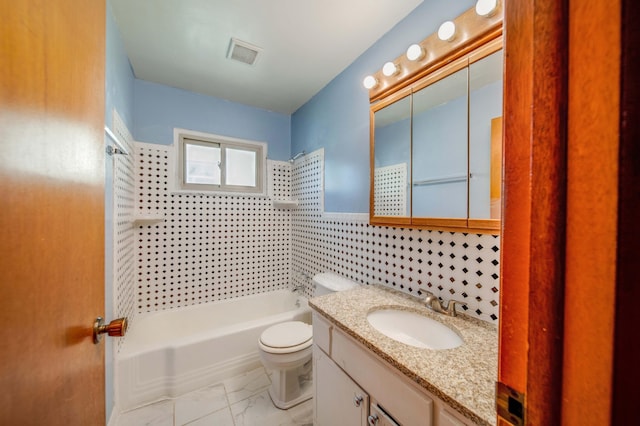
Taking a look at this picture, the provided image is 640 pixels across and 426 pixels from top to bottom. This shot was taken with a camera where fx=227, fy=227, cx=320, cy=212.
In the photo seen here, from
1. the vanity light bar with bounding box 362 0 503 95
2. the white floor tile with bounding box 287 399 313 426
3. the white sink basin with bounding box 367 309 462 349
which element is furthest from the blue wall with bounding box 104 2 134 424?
the vanity light bar with bounding box 362 0 503 95

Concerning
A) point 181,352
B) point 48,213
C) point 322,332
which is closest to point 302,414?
point 322,332

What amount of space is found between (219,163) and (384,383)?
2.46 m

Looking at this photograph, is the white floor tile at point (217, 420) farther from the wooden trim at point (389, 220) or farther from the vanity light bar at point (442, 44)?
the vanity light bar at point (442, 44)

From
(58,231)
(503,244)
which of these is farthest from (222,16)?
(503,244)

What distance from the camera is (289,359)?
59.8 inches

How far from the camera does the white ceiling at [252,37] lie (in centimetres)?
137

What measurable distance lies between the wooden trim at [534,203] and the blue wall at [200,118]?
8.55ft

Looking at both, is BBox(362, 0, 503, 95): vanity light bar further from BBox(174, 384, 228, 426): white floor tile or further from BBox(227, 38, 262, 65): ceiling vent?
BBox(174, 384, 228, 426): white floor tile

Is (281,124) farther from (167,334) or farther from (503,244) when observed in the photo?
(503,244)

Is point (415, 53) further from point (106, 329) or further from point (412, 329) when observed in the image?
point (106, 329)

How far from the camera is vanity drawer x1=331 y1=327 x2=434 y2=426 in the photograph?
28.6 inches

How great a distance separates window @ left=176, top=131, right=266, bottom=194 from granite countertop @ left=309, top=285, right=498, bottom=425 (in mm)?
1847

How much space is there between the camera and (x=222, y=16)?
4.72 ft

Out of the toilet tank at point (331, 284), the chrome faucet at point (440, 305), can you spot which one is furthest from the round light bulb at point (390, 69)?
the toilet tank at point (331, 284)
